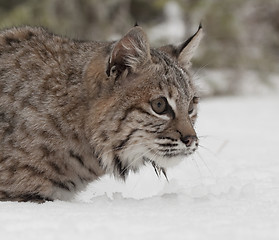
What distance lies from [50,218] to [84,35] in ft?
38.0

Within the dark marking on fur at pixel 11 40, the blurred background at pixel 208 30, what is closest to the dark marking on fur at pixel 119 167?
the dark marking on fur at pixel 11 40

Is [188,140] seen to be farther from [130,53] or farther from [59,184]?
[59,184]

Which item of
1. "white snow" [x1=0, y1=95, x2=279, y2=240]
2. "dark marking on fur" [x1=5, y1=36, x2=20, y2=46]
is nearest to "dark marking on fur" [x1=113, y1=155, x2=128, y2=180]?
"white snow" [x1=0, y1=95, x2=279, y2=240]

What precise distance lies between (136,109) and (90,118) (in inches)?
12.6

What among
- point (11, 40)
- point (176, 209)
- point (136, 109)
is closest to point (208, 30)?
point (11, 40)

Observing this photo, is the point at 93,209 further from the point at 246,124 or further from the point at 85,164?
the point at 246,124

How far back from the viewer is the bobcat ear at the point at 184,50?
14.5ft

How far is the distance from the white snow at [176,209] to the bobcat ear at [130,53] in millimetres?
793

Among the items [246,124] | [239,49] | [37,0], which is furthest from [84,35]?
[246,124]

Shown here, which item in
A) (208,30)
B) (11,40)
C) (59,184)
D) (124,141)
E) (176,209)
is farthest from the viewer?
(208,30)

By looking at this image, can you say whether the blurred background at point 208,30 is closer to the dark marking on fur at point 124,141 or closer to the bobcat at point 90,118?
the bobcat at point 90,118

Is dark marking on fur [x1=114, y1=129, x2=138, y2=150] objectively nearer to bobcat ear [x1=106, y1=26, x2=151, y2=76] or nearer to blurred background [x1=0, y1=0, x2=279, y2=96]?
bobcat ear [x1=106, y1=26, x2=151, y2=76]

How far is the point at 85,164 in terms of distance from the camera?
4.14 metres

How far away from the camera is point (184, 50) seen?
4.45 meters
